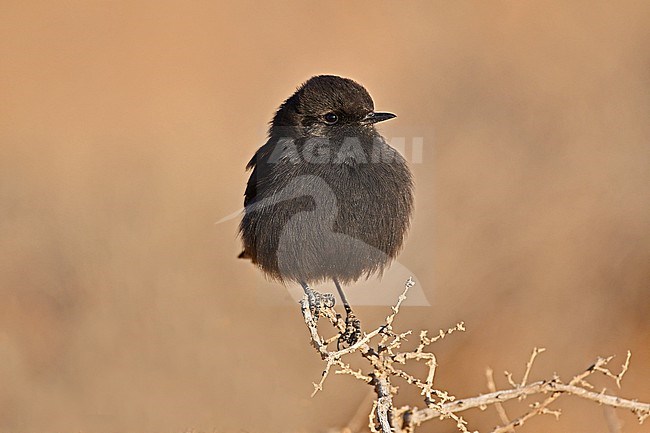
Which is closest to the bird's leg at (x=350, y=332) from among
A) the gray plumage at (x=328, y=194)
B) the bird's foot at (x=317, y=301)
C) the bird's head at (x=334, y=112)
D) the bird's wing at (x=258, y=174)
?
the bird's foot at (x=317, y=301)

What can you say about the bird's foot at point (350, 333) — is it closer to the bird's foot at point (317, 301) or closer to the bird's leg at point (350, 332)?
the bird's leg at point (350, 332)

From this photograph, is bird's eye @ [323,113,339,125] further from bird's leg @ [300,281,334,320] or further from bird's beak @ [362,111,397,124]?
bird's leg @ [300,281,334,320]

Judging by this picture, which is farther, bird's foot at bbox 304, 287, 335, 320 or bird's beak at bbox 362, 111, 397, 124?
bird's beak at bbox 362, 111, 397, 124

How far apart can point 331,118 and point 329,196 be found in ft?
1.76

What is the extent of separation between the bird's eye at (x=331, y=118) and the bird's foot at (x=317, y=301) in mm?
939

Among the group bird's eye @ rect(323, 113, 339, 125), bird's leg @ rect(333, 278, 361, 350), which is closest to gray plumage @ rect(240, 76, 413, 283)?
bird's eye @ rect(323, 113, 339, 125)

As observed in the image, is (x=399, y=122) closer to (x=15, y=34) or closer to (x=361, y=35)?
(x=361, y=35)

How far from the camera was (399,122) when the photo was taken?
915 centimetres

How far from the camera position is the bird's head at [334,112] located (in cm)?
485

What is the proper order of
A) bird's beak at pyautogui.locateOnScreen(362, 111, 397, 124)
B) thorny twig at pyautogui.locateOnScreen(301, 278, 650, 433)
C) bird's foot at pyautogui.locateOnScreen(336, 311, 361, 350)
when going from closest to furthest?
thorny twig at pyautogui.locateOnScreen(301, 278, 650, 433) → bird's foot at pyautogui.locateOnScreen(336, 311, 361, 350) → bird's beak at pyautogui.locateOnScreen(362, 111, 397, 124)

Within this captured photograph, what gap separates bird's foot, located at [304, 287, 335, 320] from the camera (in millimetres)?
4363

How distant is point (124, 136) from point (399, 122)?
10.5 ft

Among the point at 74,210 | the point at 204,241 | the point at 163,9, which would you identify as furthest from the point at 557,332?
the point at 163,9

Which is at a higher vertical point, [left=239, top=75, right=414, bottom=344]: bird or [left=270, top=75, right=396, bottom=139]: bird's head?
[left=270, top=75, right=396, bottom=139]: bird's head
